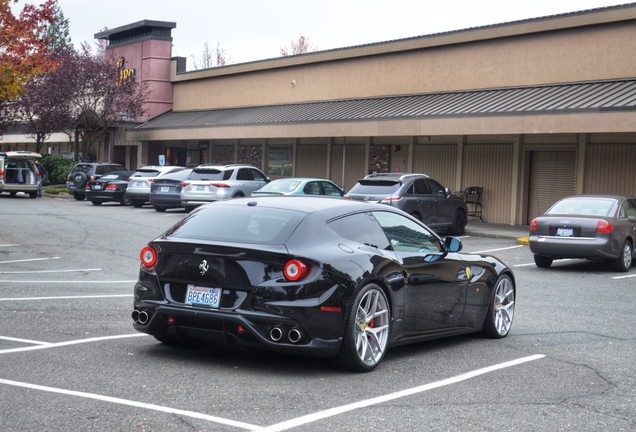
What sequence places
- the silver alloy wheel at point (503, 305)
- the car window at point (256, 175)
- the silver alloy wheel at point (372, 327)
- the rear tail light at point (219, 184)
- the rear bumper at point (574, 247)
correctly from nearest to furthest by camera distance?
the silver alloy wheel at point (372, 327)
the silver alloy wheel at point (503, 305)
the rear bumper at point (574, 247)
the rear tail light at point (219, 184)
the car window at point (256, 175)

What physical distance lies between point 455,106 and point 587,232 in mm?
11888

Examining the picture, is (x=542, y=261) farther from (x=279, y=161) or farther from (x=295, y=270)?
(x=279, y=161)

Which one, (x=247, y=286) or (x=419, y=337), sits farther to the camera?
(x=419, y=337)

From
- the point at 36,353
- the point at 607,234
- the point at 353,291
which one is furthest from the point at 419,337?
the point at 607,234

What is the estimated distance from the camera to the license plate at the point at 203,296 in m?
6.87

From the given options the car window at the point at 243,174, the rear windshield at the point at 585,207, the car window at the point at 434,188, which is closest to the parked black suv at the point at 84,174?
the car window at the point at 243,174

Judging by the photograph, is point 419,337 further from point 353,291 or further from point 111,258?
point 111,258

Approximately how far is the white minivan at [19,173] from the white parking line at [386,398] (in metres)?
32.5

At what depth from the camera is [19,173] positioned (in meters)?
37.3

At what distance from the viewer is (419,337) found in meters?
7.90

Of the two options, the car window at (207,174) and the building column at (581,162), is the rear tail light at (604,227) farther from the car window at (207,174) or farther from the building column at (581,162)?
the car window at (207,174)

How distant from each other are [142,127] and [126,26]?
698cm

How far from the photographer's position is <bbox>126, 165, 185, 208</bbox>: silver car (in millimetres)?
32219

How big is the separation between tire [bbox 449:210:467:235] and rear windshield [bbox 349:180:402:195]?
269 centimetres
